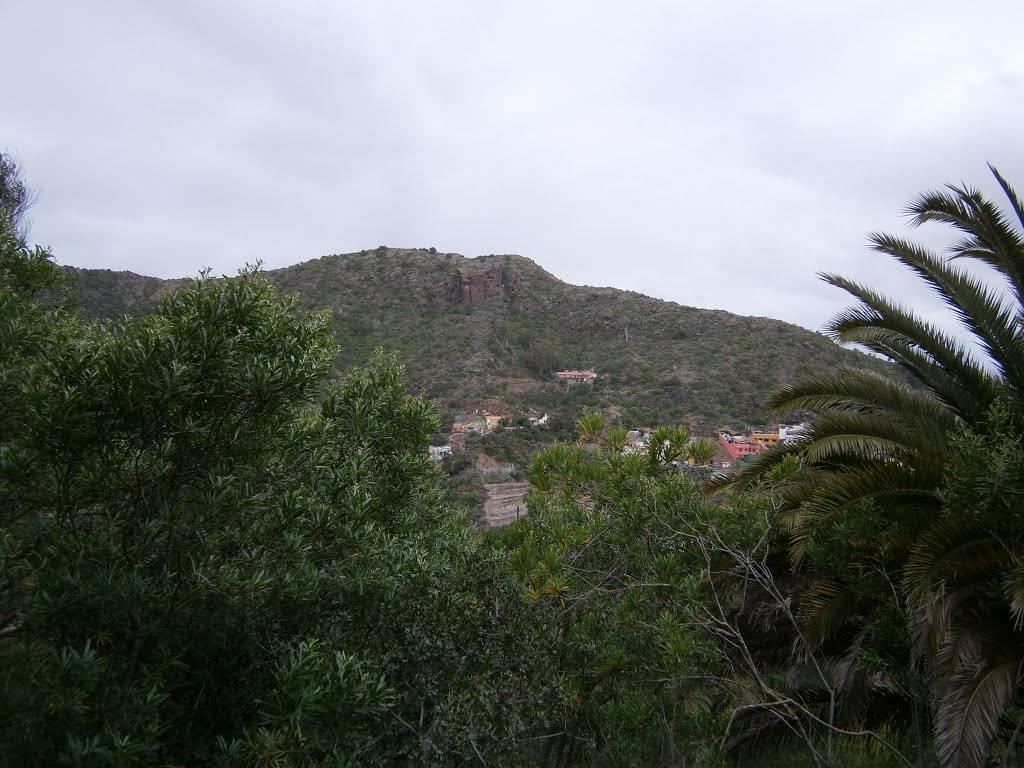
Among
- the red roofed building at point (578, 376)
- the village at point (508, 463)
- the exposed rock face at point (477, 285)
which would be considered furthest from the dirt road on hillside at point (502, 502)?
the exposed rock face at point (477, 285)

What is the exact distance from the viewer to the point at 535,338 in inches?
1553

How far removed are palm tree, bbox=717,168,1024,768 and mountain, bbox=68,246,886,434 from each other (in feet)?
49.6

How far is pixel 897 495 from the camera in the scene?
562 centimetres

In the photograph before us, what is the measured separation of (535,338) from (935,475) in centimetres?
3406

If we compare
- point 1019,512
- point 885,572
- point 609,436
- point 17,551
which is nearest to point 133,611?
point 17,551

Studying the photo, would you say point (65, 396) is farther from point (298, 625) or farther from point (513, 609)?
point (513, 609)

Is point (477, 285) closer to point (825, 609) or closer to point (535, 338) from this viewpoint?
point (535, 338)

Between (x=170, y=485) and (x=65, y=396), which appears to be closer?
(x=65, y=396)

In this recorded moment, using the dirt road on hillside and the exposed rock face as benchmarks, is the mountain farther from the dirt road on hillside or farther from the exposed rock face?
the dirt road on hillside

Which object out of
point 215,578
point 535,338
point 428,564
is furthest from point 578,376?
point 215,578

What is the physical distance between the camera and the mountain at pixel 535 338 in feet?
93.7

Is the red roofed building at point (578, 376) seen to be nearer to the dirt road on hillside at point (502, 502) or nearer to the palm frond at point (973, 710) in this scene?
the dirt road on hillside at point (502, 502)

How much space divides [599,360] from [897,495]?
1193 inches

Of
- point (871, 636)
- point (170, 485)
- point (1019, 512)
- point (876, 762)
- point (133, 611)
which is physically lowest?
point (876, 762)
